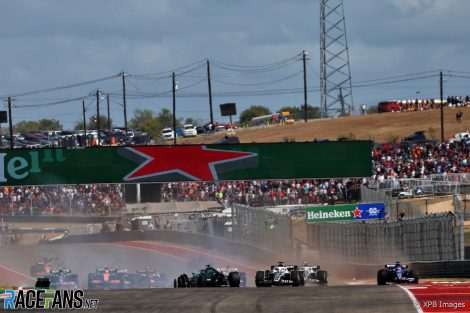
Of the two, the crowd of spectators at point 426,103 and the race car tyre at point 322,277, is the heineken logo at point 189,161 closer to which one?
the race car tyre at point 322,277

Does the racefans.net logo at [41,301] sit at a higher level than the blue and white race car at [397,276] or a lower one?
higher

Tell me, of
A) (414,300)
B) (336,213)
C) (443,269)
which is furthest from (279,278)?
(336,213)

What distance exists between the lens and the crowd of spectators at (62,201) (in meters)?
55.2

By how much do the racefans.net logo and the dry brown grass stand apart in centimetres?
6994

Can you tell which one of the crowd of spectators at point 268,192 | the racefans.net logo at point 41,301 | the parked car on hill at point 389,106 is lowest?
the racefans.net logo at point 41,301

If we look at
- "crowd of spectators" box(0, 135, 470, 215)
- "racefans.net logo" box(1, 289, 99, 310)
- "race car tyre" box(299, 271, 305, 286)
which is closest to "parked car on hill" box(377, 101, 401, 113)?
"crowd of spectators" box(0, 135, 470, 215)

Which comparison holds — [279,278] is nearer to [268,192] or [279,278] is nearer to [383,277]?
[383,277]

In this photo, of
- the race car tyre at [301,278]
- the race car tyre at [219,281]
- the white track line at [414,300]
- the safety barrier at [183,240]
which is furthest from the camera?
the safety barrier at [183,240]

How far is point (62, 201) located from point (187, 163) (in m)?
7.97

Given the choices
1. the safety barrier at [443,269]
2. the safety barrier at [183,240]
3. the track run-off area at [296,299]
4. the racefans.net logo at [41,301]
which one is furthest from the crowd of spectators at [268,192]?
the racefans.net logo at [41,301]

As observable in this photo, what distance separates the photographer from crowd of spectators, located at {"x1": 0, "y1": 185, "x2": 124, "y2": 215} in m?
55.2

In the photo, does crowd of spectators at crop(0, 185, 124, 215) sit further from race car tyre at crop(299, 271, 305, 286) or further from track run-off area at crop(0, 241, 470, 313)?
track run-off area at crop(0, 241, 470, 313)

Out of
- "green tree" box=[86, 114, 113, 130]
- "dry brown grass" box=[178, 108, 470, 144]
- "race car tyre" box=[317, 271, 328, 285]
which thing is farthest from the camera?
"green tree" box=[86, 114, 113, 130]

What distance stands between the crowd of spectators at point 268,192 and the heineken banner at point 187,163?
177 inches
